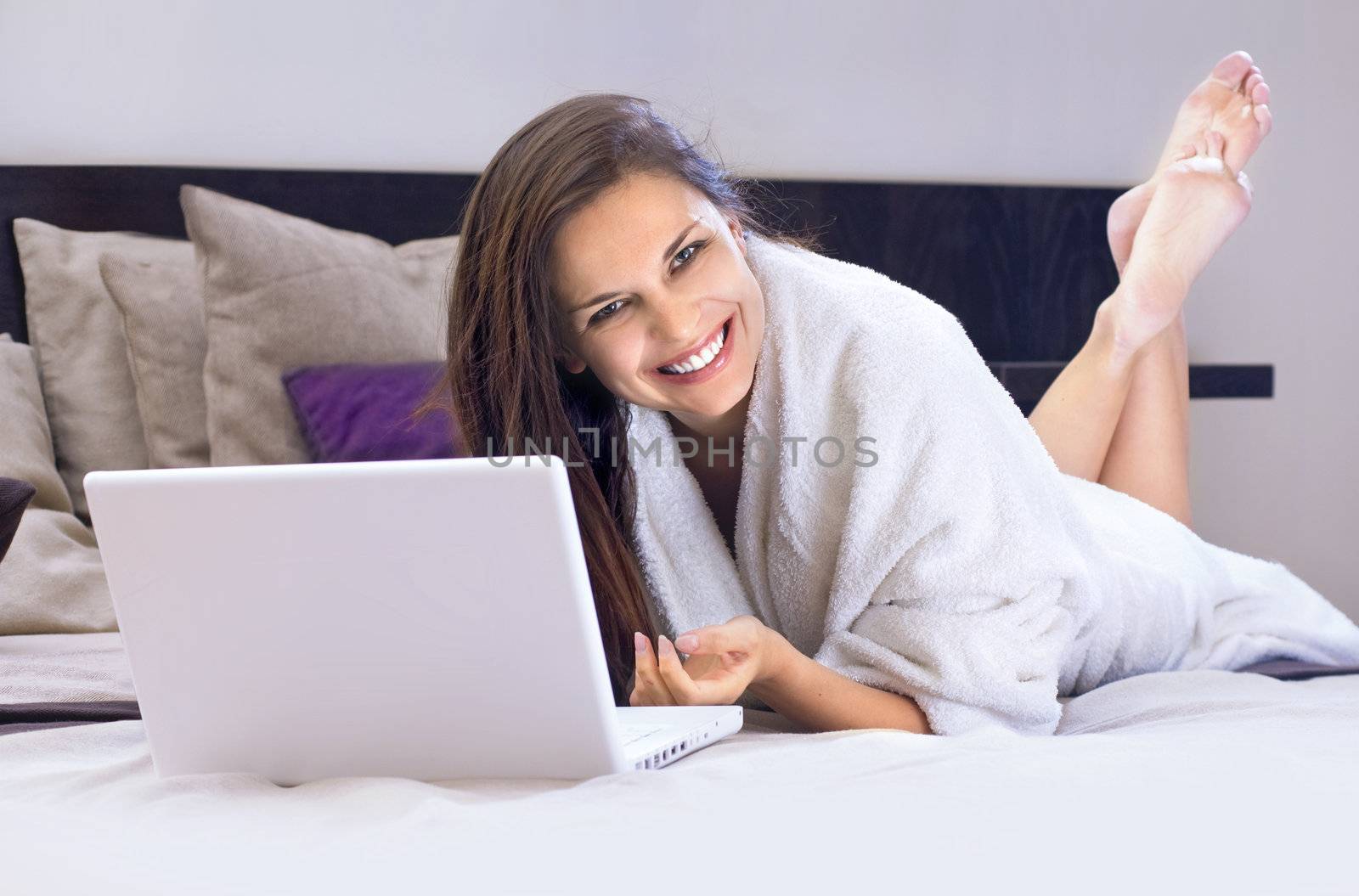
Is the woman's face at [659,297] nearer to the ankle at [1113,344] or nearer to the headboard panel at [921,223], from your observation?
the ankle at [1113,344]

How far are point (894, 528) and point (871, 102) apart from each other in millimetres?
1689

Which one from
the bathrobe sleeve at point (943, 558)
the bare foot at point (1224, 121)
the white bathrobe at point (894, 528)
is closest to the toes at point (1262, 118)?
the bare foot at point (1224, 121)

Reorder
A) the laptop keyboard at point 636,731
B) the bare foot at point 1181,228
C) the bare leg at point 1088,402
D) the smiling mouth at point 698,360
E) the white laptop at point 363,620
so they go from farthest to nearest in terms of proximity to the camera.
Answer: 1. the bare leg at point 1088,402
2. the bare foot at point 1181,228
3. the smiling mouth at point 698,360
4. the laptop keyboard at point 636,731
5. the white laptop at point 363,620

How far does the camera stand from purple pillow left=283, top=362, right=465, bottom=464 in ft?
6.27

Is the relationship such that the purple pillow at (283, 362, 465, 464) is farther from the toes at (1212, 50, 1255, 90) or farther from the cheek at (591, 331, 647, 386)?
the toes at (1212, 50, 1255, 90)

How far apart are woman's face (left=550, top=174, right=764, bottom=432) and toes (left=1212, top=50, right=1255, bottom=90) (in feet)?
3.19

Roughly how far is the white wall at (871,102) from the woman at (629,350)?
1.11 m

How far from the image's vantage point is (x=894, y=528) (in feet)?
4.05

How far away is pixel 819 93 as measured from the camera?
2689 mm

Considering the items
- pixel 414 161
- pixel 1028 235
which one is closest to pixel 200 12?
pixel 414 161

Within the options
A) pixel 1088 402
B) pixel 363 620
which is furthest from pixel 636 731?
pixel 1088 402

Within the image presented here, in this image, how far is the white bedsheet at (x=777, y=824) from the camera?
64 centimetres

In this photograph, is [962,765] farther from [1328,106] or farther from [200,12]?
[1328,106]

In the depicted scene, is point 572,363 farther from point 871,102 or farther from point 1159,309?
point 871,102
